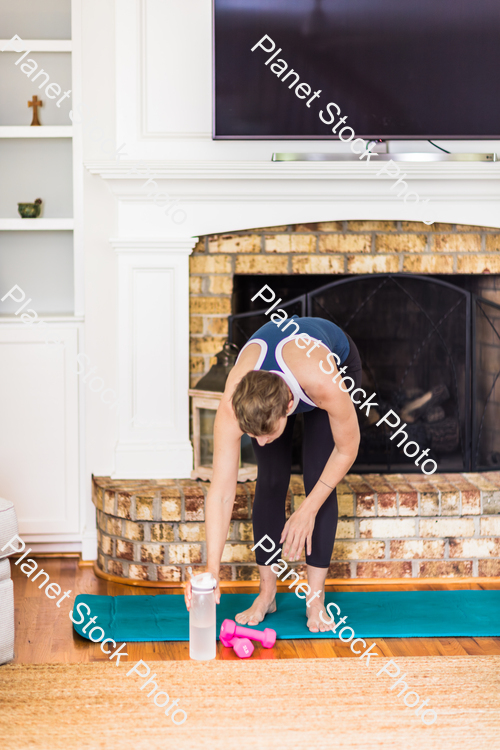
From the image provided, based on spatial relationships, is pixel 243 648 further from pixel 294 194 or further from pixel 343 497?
pixel 294 194

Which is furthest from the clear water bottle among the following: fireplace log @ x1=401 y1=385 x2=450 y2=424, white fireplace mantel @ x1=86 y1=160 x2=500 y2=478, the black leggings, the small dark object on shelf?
the small dark object on shelf

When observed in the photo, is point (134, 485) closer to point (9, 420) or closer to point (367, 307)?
point (9, 420)

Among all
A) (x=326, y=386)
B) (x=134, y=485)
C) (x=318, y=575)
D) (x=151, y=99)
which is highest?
(x=151, y=99)

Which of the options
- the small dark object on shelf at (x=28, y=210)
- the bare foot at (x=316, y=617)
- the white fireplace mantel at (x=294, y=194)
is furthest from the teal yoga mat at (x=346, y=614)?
the small dark object on shelf at (x=28, y=210)

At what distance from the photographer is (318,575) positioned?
7.36 feet

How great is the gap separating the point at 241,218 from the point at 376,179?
0.49 m

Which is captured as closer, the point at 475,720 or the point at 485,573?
the point at 475,720

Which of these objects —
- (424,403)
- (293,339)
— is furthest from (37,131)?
(424,403)

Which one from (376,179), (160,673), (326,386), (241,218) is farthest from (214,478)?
(376,179)

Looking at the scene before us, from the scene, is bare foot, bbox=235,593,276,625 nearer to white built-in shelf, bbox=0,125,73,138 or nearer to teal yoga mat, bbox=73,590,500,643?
teal yoga mat, bbox=73,590,500,643

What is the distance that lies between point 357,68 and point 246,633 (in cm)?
188

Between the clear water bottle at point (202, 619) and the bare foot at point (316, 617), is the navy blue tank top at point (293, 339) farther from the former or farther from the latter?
the bare foot at point (316, 617)

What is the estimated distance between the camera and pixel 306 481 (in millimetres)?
2258

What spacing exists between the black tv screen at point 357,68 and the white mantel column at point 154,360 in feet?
1.67
